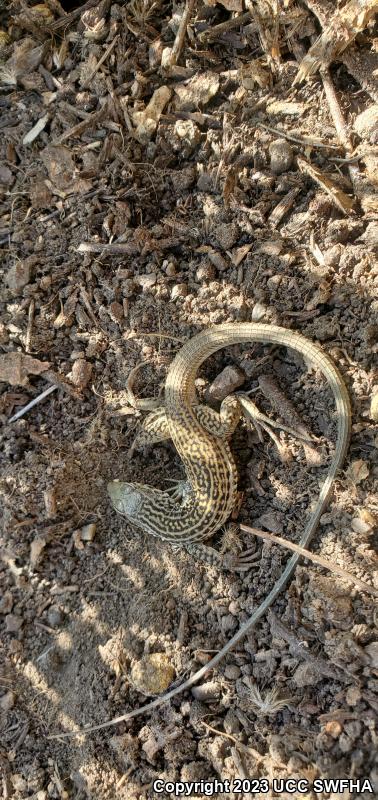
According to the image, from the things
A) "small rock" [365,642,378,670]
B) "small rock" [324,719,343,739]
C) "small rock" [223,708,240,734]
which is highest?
"small rock" [365,642,378,670]

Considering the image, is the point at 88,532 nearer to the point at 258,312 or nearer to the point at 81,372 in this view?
the point at 81,372

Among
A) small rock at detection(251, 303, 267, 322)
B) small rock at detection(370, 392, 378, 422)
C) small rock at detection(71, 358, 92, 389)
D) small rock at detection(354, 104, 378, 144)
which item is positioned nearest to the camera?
small rock at detection(370, 392, 378, 422)

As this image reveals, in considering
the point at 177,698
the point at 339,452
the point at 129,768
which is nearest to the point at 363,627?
the point at 339,452

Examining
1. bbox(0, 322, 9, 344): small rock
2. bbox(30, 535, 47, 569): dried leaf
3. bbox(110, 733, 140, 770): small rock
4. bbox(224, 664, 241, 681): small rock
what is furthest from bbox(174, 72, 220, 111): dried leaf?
bbox(110, 733, 140, 770): small rock

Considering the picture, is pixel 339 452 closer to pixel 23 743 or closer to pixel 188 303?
pixel 188 303

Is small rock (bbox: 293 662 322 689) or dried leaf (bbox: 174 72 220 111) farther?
dried leaf (bbox: 174 72 220 111)

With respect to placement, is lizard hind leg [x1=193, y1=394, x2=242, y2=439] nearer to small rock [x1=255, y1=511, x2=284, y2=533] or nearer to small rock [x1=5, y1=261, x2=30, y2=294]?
small rock [x1=255, y1=511, x2=284, y2=533]

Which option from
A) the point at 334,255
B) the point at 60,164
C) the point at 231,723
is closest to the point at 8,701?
the point at 231,723
